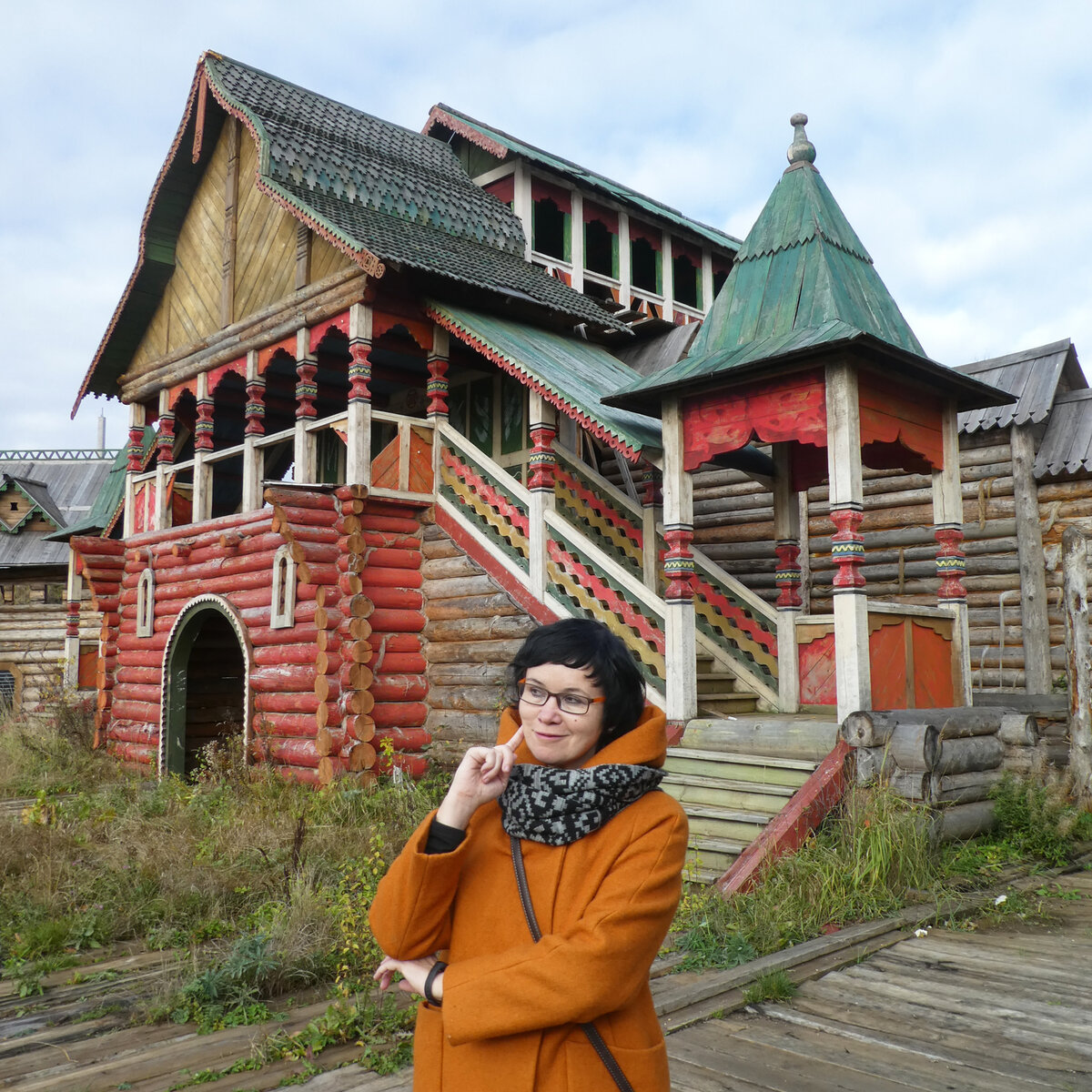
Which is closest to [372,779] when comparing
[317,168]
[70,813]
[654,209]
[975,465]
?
[70,813]

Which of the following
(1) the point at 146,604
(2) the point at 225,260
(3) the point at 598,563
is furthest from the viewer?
(1) the point at 146,604

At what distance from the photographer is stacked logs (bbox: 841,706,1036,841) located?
6.80 metres

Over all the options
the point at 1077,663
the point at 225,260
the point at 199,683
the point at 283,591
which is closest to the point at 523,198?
the point at 225,260

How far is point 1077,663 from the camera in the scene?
9297 mm

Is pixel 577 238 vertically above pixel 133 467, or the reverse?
pixel 577 238

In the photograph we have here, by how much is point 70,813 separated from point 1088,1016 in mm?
8784

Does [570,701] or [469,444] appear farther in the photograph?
[469,444]

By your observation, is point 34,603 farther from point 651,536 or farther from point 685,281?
point 651,536

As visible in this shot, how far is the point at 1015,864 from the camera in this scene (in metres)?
7.28

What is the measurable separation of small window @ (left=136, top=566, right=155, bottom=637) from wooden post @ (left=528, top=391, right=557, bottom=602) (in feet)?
21.4

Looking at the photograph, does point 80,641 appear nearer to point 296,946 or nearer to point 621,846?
point 296,946

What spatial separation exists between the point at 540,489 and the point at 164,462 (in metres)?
6.80

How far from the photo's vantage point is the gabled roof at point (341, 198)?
10.9 metres

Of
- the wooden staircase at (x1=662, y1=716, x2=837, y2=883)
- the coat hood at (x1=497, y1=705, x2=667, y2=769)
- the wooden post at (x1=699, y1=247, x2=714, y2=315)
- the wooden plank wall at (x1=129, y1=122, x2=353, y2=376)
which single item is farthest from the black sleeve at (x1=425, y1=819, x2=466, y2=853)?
the wooden post at (x1=699, y1=247, x2=714, y2=315)
